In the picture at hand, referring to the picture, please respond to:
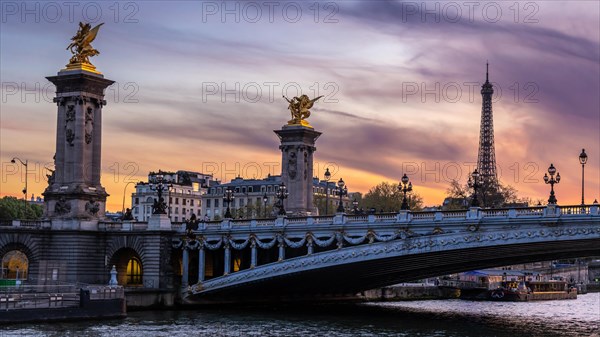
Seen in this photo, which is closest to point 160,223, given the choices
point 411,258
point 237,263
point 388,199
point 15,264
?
point 237,263

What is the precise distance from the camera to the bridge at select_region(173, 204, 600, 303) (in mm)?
64938

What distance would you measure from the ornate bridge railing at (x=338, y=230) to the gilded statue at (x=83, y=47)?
50.2 ft

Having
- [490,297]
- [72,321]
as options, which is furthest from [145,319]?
[490,297]

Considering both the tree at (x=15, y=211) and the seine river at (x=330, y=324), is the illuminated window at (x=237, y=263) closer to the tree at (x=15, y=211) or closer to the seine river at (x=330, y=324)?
the seine river at (x=330, y=324)

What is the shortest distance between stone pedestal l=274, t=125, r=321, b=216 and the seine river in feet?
71.3

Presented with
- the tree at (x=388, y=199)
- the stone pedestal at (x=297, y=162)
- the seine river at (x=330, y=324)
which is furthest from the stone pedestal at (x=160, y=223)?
the tree at (x=388, y=199)

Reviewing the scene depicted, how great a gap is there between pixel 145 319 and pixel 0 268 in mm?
16143

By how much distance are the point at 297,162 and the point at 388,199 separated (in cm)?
4911

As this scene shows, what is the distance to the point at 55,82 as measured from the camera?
82312 mm

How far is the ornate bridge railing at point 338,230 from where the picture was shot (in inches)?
2544

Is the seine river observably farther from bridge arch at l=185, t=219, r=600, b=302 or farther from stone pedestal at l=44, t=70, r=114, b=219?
stone pedestal at l=44, t=70, r=114, b=219

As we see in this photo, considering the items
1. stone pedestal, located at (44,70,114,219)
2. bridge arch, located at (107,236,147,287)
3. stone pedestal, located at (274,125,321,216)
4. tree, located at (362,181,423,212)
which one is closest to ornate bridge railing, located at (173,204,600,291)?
bridge arch, located at (107,236,147,287)

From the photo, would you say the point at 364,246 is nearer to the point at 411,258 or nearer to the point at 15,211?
the point at 411,258

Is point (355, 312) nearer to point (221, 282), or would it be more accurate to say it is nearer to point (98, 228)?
point (221, 282)
